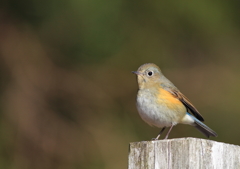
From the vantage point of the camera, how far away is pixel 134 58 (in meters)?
7.34

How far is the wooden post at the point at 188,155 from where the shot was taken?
2.62 metres

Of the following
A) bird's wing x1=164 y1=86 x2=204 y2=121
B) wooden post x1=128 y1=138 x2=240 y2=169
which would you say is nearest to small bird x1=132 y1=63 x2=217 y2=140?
bird's wing x1=164 y1=86 x2=204 y2=121

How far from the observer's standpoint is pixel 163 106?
4.77 meters

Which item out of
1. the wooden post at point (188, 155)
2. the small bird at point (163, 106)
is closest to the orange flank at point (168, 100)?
the small bird at point (163, 106)

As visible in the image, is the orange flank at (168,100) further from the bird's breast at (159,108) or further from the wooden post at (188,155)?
the wooden post at (188,155)

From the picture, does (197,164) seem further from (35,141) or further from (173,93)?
(35,141)

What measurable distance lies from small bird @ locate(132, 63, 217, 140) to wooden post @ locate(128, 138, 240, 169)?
1823 mm

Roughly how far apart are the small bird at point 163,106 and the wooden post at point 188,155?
182 cm

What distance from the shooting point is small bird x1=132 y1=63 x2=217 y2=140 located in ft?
15.5

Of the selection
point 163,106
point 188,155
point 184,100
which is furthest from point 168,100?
point 188,155

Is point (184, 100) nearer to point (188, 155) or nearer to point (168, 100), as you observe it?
point (168, 100)

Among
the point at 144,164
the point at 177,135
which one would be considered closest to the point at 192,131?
the point at 177,135

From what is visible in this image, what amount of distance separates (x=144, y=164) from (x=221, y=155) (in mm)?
540

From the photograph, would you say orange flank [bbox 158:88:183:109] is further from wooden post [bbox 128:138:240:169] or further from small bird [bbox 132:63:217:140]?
wooden post [bbox 128:138:240:169]
